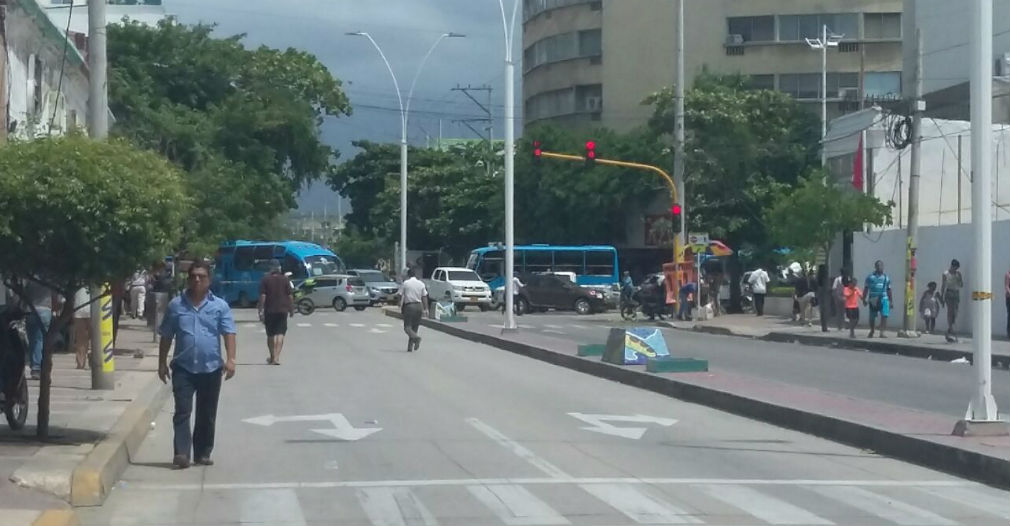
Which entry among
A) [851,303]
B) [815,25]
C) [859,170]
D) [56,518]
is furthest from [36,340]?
[815,25]

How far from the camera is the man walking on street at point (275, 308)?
26.4 m

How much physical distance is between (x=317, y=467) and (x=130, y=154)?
335cm

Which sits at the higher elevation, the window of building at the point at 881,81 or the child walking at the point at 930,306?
the window of building at the point at 881,81

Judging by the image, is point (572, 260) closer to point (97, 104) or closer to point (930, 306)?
point (930, 306)

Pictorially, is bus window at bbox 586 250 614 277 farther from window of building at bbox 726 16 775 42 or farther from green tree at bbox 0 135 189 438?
green tree at bbox 0 135 189 438

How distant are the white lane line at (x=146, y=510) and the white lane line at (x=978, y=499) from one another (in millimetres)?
6005

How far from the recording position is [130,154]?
1325 cm

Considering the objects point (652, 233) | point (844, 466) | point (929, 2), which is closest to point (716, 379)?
point (844, 466)

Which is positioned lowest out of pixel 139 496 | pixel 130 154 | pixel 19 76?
pixel 139 496

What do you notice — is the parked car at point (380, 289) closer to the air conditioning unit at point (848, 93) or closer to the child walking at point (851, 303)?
the air conditioning unit at point (848, 93)

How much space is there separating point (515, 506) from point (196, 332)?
358cm

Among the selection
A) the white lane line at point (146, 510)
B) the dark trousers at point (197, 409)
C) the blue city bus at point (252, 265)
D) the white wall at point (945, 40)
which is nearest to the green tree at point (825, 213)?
the white wall at point (945, 40)

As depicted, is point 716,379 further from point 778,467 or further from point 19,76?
point 19,76

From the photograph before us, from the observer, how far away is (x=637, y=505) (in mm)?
10914
